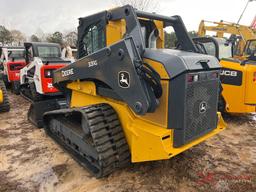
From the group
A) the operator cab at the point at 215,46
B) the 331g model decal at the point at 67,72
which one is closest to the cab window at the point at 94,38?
the 331g model decal at the point at 67,72

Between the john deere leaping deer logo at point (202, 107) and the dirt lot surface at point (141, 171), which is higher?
the john deere leaping deer logo at point (202, 107)

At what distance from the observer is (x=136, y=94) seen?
2.73 m

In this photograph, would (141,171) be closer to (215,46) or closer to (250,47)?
(215,46)

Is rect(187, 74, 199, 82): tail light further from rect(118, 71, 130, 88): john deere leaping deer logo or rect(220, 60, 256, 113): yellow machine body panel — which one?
rect(220, 60, 256, 113): yellow machine body panel

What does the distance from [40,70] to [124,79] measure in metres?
4.49

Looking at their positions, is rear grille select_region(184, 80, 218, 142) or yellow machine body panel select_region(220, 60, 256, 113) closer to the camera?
rear grille select_region(184, 80, 218, 142)

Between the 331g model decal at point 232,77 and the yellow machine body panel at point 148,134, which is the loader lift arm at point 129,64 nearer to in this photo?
the yellow machine body panel at point 148,134

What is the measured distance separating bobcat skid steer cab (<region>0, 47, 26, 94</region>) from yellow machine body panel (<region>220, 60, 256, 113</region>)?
7.04 metres

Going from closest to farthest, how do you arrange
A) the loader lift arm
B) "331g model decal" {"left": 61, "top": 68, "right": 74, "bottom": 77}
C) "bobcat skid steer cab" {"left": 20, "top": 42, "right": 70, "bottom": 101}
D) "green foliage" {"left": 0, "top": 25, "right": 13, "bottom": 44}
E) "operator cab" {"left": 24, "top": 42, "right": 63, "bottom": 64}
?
the loader lift arm < "331g model decal" {"left": 61, "top": 68, "right": 74, "bottom": 77} < "bobcat skid steer cab" {"left": 20, "top": 42, "right": 70, "bottom": 101} < "operator cab" {"left": 24, "top": 42, "right": 63, "bottom": 64} < "green foliage" {"left": 0, "top": 25, "right": 13, "bottom": 44}

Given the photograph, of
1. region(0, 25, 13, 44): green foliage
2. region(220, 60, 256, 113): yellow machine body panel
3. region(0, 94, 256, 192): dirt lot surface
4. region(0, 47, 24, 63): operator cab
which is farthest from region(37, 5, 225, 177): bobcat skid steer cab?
region(0, 25, 13, 44): green foliage

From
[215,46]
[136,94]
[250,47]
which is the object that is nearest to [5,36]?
[250,47]

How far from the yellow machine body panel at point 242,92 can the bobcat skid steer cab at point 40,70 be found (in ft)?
13.7

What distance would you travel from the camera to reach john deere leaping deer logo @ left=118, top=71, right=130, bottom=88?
2.79m

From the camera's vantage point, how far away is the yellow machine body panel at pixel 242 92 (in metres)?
5.27
